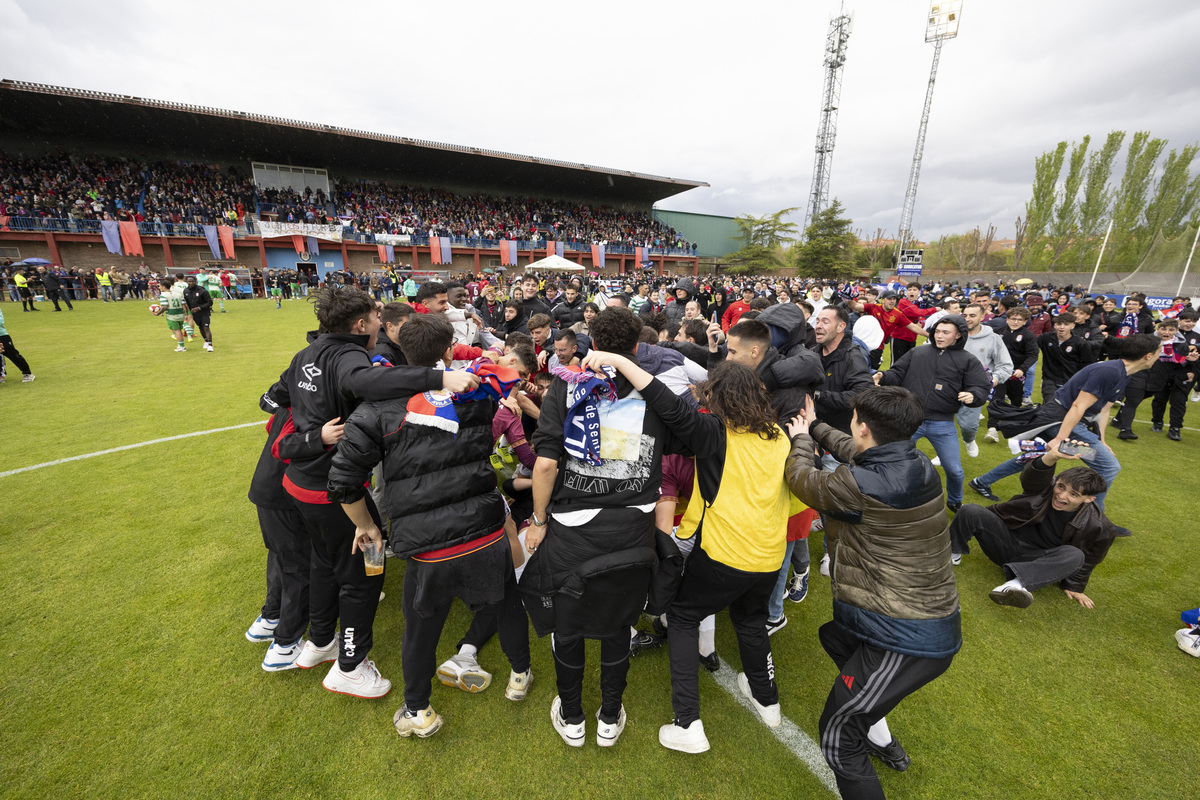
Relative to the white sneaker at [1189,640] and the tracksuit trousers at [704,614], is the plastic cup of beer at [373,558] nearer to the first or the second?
the tracksuit trousers at [704,614]

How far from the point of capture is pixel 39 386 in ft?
26.5

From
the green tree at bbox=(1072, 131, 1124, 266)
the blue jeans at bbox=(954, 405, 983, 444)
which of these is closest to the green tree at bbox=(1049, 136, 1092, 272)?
the green tree at bbox=(1072, 131, 1124, 266)

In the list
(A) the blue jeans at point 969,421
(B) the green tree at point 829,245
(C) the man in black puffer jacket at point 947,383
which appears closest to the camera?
(C) the man in black puffer jacket at point 947,383

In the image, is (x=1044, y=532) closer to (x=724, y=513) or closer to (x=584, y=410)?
(x=724, y=513)

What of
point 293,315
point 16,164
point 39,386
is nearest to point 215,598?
point 39,386

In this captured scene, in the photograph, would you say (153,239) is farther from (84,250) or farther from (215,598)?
(215,598)

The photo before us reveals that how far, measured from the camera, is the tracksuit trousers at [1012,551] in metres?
3.40

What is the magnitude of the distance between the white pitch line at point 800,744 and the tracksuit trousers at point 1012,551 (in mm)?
1789

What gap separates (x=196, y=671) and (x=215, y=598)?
0.73 meters

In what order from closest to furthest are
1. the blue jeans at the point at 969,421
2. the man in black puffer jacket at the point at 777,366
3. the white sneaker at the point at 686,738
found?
the white sneaker at the point at 686,738 → the man in black puffer jacket at the point at 777,366 → the blue jeans at the point at 969,421

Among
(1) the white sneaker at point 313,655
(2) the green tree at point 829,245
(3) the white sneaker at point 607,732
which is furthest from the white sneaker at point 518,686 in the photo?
(2) the green tree at point 829,245

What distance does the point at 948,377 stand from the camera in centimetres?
421

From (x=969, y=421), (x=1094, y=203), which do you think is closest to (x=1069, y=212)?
(x=1094, y=203)

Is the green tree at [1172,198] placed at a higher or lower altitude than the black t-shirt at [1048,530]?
higher
